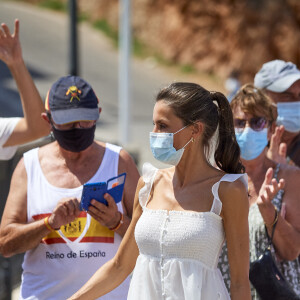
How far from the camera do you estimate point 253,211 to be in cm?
399

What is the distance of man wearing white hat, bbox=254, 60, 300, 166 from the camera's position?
15.4 feet

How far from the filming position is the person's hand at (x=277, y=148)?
4316mm

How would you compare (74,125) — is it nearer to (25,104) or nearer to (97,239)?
(25,104)

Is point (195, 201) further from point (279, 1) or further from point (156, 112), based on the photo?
point (279, 1)

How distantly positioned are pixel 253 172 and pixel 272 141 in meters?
0.32

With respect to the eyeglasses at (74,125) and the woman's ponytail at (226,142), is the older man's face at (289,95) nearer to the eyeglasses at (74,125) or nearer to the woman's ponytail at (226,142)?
the eyeglasses at (74,125)

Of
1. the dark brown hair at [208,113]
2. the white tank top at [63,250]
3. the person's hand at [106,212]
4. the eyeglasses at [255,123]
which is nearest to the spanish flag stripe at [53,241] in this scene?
the white tank top at [63,250]

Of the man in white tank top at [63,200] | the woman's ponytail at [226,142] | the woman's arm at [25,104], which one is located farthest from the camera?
the woman's arm at [25,104]

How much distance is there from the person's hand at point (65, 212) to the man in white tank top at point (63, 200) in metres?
0.02

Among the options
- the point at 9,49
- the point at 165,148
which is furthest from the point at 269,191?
the point at 9,49

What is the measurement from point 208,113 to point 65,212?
0.89 meters

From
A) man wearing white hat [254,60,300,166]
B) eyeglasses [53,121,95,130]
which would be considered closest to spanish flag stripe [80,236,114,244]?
eyeglasses [53,121,95,130]

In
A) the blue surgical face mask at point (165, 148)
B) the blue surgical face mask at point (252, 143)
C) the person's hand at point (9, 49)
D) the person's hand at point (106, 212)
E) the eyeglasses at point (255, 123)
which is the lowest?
the person's hand at point (106, 212)

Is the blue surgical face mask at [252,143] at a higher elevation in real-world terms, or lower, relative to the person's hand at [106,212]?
higher
